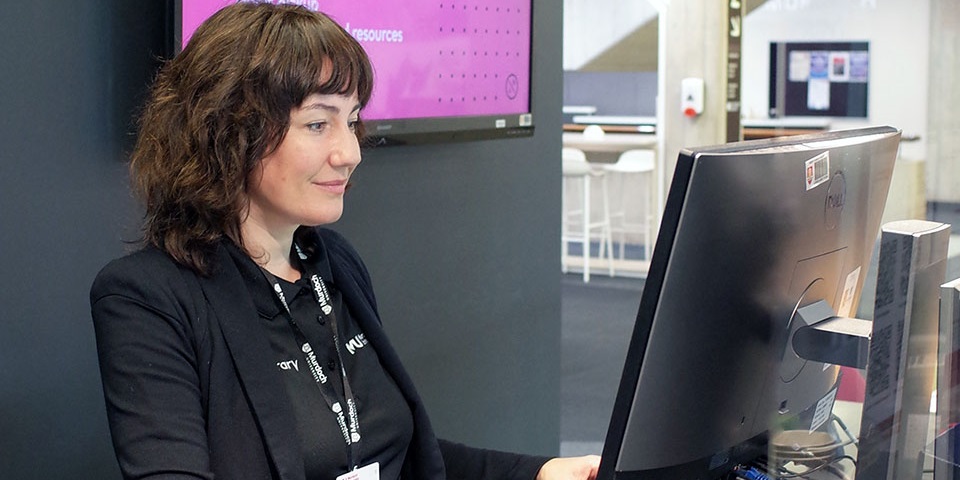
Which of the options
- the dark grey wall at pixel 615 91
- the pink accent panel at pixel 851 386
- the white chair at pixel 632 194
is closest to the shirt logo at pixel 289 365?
the pink accent panel at pixel 851 386

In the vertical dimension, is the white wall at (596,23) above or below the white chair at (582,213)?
above

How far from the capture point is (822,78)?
15.4ft

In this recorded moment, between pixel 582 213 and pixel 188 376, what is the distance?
5.64 metres

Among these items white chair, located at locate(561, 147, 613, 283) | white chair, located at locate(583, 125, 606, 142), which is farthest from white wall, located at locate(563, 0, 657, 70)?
white chair, located at locate(561, 147, 613, 283)

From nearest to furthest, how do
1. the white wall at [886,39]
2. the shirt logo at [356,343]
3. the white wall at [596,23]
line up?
the shirt logo at [356,343]
the white wall at [886,39]
the white wall at [596,23]

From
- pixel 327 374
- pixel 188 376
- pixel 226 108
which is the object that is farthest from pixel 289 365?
pixel 226 108

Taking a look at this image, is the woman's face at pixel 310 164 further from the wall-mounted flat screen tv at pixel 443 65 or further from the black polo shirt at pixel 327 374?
the wall-mounted flat screen tv at pixel 443 65

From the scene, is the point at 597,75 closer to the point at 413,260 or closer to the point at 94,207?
the point at 413,260

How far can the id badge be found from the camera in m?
1.54

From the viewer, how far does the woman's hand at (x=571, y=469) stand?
154cm

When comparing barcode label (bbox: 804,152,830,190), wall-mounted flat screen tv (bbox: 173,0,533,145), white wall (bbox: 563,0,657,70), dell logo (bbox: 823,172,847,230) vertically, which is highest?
white wall (bbox: 563,0,657,70)

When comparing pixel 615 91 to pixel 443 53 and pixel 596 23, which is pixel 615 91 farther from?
pixel 443 53

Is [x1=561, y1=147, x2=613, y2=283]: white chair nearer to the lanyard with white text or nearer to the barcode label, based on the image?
the lanyard with white text

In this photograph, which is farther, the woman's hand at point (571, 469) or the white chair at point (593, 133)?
the white chair at point (593, 133)
